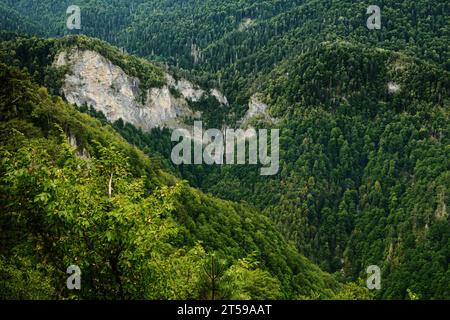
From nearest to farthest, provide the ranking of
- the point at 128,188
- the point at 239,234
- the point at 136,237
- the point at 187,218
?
the point at 136,237, the point at 128,188, the point at 187,218, the point at 239,234

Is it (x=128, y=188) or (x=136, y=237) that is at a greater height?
(x=128, y=188)

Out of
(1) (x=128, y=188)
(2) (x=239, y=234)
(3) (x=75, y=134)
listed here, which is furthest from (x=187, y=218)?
(1) (x=128, y=188)

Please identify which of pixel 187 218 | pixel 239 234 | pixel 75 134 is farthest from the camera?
pixel 239 234

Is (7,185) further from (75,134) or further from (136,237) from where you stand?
(75,134)

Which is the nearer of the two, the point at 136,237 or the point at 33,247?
the point at 136,237
